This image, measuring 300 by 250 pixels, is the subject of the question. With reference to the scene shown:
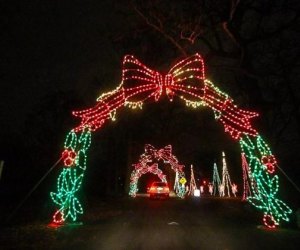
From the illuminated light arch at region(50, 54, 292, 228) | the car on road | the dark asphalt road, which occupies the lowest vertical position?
the dark asphalt road

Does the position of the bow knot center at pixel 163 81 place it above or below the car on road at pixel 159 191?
below

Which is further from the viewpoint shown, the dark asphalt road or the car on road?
the car on road

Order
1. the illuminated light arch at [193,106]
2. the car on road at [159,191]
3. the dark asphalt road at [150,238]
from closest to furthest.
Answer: the dark asphalt road at [150,238] → the illuminated light arch at [193,106] → the car on road at [159,191]

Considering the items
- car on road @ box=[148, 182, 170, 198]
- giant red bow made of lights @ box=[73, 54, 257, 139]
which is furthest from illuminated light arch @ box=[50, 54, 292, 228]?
car on road @ box=[148, 182, 170, 198]

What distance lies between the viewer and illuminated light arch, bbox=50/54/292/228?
14664 mm

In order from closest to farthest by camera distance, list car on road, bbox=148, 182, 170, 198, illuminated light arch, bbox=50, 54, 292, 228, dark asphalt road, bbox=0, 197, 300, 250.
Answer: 1. dark asphalt road, bbox=0, 197, 300, 250
2. illuminated light arch, bbox=50, 54, 292, 228
3. car on road, bbox=148, 182, 170, 198

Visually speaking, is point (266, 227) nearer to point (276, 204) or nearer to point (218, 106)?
point (276, 204)

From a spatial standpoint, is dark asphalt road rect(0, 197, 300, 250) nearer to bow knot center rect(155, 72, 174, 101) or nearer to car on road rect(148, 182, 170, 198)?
bow knot center rect(155, 72, 174, 101)

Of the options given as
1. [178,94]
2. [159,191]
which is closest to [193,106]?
[178,94]

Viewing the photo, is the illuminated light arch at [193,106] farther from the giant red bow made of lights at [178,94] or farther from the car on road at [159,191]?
the car on road at [159,191]

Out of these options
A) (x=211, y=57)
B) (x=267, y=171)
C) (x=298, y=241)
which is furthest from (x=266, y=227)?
(x=211, y=57)

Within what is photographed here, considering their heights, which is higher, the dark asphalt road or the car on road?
the car on road

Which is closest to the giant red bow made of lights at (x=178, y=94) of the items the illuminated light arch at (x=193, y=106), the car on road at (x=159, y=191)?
the illuminated light arch at (x=193, y=106)

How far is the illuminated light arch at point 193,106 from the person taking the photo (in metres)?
14.7
